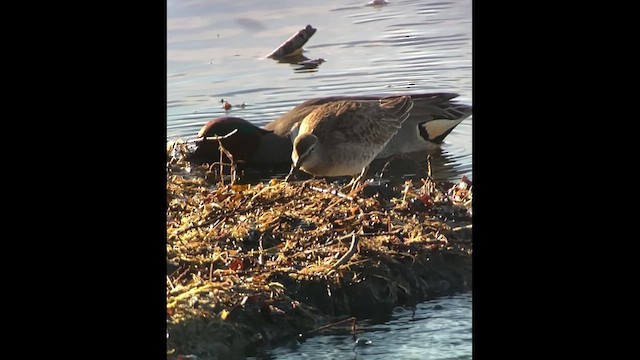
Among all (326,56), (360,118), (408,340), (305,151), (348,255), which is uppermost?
(326,56)

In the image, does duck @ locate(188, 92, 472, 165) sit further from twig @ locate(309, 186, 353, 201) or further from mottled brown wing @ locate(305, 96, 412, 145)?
twig @ locate(309, 186, 353, 201)

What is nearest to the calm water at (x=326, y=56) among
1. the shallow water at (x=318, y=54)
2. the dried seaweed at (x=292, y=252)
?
the shallow water at (x=318, y=54)

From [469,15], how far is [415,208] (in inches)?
27.6

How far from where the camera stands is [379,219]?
11.1 feet

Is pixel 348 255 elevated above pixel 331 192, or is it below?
below

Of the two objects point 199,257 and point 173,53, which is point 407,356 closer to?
point 199,257

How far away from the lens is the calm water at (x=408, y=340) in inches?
125

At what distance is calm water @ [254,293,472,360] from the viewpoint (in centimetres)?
319

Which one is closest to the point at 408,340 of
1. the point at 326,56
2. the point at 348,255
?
the point at 348,255

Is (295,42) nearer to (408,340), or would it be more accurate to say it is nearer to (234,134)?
(234,134)

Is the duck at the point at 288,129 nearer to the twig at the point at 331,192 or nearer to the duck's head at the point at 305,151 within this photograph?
the duck's head at the point at 305,151

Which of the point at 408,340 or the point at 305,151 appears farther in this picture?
the point at 305,151

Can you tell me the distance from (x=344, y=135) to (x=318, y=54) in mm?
300

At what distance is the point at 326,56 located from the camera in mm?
3373
